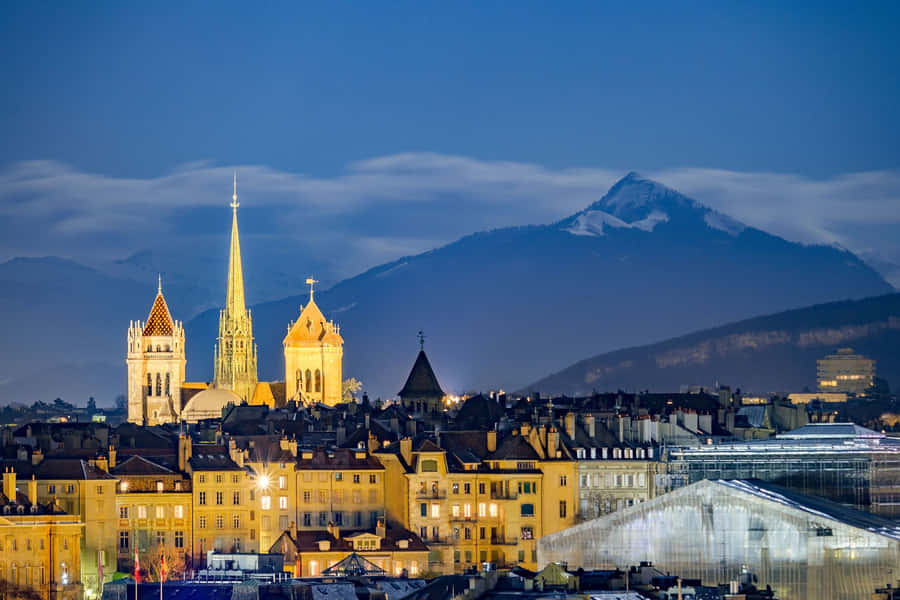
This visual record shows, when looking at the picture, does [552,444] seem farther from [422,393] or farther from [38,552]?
[422,393]

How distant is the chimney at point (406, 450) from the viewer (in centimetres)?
12175

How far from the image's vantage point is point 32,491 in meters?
111

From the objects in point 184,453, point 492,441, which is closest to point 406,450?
point 492,441

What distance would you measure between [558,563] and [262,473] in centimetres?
2857

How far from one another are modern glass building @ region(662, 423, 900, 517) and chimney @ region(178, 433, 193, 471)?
23.7 m

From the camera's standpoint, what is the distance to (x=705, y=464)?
12200cm

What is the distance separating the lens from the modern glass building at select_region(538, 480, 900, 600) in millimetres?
90312

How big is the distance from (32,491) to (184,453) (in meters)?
11.3

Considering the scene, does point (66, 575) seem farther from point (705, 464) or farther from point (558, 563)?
point (705, 464)

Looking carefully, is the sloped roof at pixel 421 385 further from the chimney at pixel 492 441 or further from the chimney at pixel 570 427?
the chimney at pixel 492 441

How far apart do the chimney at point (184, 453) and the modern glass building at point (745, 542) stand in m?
26.1

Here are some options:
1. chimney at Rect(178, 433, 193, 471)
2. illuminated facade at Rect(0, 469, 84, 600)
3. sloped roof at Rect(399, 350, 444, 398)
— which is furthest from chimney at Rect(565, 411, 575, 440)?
sloped roof at Rect(399, 350, 444, 398)

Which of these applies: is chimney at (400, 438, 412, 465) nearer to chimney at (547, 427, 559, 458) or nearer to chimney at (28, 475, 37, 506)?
chimney at (547, 427, 559, 458)

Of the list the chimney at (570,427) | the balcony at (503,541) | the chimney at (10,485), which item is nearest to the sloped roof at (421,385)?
the chimney at (570,427)
